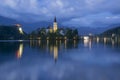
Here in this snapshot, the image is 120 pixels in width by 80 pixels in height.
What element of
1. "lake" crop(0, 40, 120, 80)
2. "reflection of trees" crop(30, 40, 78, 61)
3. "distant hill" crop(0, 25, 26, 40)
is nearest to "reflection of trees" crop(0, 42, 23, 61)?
"lake" crop(0, 40, 120, 80)

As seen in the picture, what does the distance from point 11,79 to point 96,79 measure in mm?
5590

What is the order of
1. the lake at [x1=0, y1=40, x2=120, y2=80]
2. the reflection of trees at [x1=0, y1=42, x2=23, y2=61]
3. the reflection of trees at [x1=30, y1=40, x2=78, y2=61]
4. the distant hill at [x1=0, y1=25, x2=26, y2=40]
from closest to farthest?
the lake at [x1=0, y1=40, x2=120, y2=80]
the reflection of trees at [x1=0, y1=42, x2=23, y2=61]
the reflection of trees at [x1=30, y1=40, x2=78, y2=61]
the distant hill at [x1=0, y1=25, x2=26, y2=40]

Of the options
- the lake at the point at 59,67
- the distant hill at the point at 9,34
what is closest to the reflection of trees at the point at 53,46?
the lake at the point at 59,67

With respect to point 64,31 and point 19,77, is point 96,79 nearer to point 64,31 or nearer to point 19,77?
point 19,77

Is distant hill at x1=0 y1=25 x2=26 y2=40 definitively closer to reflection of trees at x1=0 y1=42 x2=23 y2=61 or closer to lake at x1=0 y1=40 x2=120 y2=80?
reflection of trees at x1=0 y1=42 x2=23 y2=61

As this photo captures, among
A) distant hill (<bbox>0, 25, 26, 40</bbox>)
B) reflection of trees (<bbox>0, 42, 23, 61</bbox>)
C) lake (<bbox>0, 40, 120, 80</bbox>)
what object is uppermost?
distant hill (<bbox>0, 25, 26, 40</bbox>)

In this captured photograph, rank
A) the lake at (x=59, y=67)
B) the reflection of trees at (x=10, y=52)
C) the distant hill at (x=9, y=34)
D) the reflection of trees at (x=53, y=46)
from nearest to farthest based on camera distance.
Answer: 1. the lake at (x=59, y=67)
2. the reflection of trees at (x=10, y=52)
3. the reflection of trees at (x=53, y=46)
4. the distant hill at (x=9, y=34)

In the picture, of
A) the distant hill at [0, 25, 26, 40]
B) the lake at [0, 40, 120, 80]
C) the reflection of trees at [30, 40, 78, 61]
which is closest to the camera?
the lake at [0, 40, 120, 80]

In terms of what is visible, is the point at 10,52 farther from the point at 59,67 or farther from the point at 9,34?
the point at 9,34

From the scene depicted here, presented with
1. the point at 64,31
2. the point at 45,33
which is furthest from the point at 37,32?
the point at 64,31

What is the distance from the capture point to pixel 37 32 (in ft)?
565

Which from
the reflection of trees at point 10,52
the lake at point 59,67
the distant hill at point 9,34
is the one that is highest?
the distant hill at point 9,34

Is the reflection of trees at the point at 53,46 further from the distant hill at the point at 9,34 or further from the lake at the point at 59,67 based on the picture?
the distant hill at the point at 9,34

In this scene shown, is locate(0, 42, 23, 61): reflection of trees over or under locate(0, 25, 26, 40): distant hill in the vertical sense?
under
